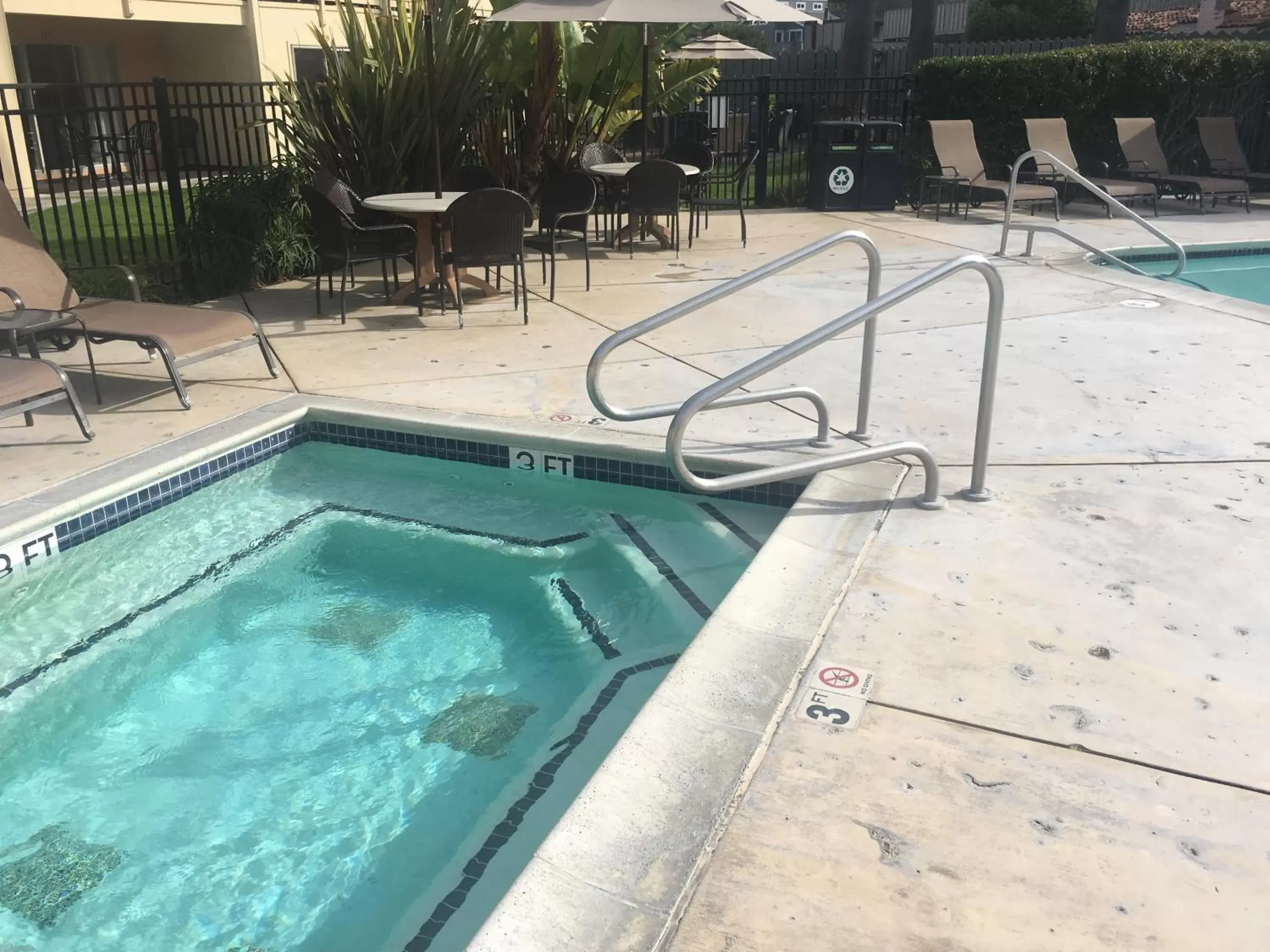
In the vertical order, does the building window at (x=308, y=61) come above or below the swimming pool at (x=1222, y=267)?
above

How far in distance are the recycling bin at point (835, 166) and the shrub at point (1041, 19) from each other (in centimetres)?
2658

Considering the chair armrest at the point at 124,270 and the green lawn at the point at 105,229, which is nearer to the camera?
the chair armrest at the point at 124,270

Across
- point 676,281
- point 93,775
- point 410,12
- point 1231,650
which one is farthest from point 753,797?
point 410,12

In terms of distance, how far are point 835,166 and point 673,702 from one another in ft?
36.3

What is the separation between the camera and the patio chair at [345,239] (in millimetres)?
6934

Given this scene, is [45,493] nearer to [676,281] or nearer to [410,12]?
[676,281]

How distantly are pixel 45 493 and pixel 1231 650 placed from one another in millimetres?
4370

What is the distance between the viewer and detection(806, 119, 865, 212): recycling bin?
1248cm

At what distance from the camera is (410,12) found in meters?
9.38

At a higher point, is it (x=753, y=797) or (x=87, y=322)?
(x=87, y=322)

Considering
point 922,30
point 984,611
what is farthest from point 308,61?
point 984,611

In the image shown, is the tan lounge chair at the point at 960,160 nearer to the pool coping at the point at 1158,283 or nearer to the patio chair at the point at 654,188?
A: the pool coping at the point at 1158,283

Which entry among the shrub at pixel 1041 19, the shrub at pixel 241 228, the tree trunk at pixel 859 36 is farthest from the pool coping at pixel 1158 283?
the shrub at pixel 1041 19

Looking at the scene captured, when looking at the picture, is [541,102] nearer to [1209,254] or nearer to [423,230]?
[423,230]
